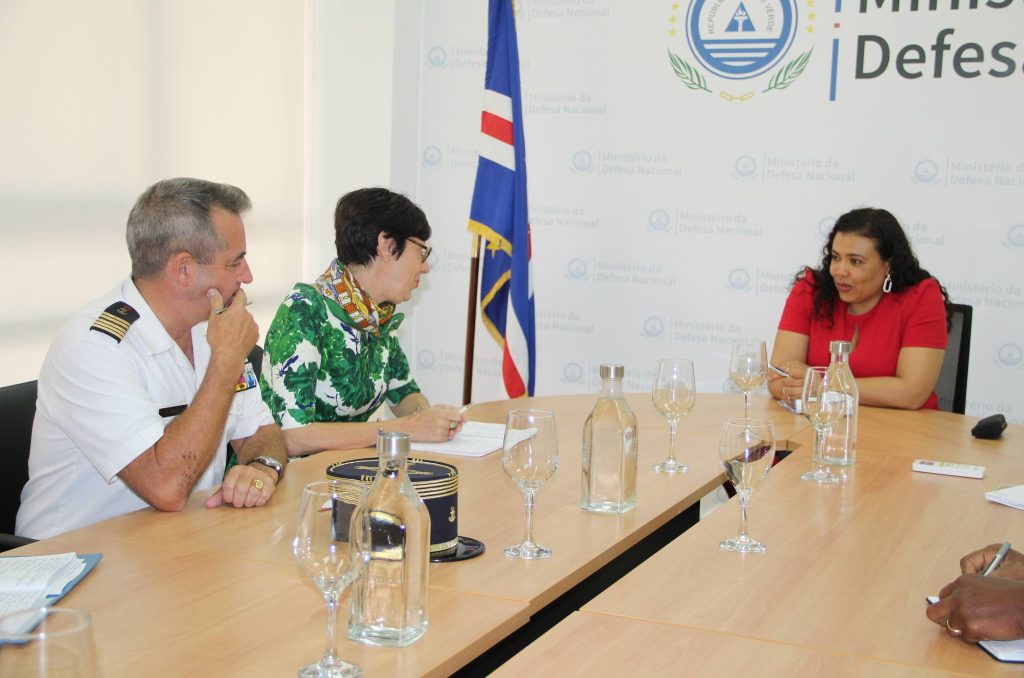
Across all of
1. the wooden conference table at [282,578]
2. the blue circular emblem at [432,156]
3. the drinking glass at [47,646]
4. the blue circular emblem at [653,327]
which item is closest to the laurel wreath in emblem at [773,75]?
the blue circular emblem at [653,327]

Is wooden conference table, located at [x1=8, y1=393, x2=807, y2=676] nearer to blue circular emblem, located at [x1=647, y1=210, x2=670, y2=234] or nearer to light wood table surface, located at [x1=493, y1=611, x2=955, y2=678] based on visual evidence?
light wood table surface, located at [x1=493, y1=611, x2=955, y2=678]

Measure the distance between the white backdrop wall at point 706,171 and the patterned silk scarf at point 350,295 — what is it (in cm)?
236

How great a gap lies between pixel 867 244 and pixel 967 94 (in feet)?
4.87

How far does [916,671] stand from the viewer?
1.33 m

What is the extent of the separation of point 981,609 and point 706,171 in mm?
3673

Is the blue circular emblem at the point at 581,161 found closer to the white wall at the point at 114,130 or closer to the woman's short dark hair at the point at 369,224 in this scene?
the white wall at the point at 114,130

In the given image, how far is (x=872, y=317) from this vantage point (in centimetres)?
349

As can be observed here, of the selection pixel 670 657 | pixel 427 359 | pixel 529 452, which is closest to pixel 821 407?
pixel 529 452

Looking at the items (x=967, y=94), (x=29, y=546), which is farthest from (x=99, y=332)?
(x=967, y=94)

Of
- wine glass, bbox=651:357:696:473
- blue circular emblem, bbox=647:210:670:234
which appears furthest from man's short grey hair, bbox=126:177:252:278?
blue circular emblem, bbox=647:210:670:234

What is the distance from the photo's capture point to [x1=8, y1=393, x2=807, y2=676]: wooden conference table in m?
1.33

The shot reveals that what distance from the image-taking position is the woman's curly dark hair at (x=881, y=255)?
3.45 metres

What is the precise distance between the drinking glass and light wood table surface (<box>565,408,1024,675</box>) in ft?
2.05

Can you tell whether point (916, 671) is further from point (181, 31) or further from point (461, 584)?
point (181, 31)
